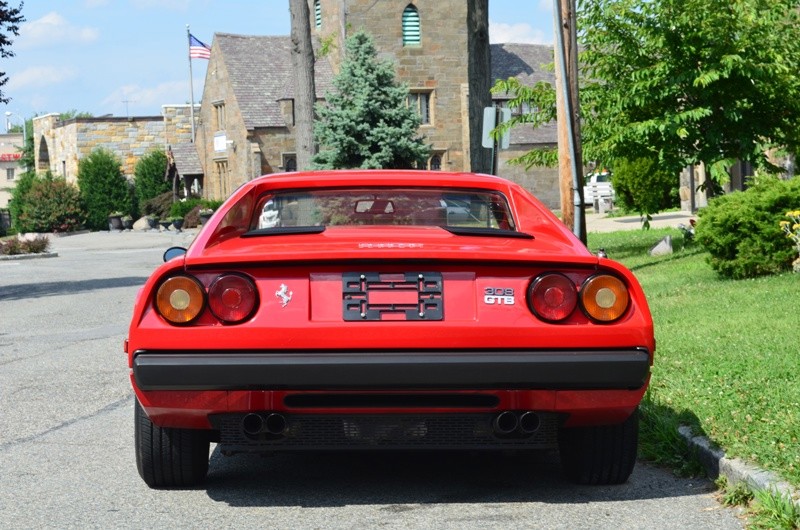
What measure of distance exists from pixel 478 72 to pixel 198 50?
41221 millimetres

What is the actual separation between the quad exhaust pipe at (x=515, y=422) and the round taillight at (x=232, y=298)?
3.49 ft

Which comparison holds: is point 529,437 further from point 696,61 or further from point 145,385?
point 696,61

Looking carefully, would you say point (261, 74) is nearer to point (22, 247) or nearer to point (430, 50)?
point (430, 50)

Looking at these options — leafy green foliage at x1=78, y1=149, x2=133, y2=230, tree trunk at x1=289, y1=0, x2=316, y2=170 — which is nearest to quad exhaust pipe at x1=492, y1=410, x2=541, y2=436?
tree trunk at x1=289, y1=0, x2=316, y2=170

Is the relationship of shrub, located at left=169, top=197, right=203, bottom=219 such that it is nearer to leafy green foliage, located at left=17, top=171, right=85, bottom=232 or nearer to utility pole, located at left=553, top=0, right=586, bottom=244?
leafy green foliage, located at left=17, top=171, right=85, bottom=232

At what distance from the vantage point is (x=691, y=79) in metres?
19.6

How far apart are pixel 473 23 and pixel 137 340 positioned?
1837 centimetres

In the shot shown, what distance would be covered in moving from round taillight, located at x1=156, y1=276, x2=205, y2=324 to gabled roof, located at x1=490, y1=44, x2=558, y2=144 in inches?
2359

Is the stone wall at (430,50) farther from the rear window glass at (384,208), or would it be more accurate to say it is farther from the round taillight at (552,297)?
the round taillight at (552,297)

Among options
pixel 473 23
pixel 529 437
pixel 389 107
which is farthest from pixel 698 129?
pixel 389 107

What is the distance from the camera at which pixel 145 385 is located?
5117 millimetres

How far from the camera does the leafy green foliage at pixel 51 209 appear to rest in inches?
2422

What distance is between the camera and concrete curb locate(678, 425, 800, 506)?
204 inches

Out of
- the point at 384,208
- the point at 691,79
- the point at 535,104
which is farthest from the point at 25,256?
the point at 384,208
